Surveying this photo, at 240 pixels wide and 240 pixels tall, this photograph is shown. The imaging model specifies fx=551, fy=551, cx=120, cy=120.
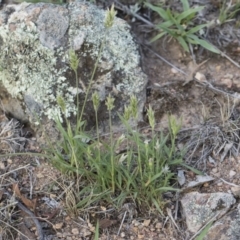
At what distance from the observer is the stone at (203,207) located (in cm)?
221

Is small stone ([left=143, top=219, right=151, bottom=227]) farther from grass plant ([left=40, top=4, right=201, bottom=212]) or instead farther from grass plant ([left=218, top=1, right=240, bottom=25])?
grass plant ([left=218, top=1, right=240, bottom=25])

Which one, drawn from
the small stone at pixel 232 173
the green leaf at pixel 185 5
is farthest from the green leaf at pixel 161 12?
the small stone at pixel 232 173

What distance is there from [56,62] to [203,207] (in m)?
0.94

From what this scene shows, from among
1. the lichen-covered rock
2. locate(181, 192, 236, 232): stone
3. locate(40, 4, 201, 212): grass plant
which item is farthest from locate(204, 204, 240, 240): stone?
the lichen-covered rock

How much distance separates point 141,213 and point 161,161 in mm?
230

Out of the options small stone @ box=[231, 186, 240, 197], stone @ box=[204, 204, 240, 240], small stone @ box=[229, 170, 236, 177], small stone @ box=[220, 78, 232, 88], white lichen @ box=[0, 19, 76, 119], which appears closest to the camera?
stone @ box=[204, 204, 240, 240]

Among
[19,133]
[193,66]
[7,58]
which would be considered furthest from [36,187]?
[193,66]

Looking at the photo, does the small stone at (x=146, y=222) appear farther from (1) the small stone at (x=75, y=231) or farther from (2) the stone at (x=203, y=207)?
(1) the small stone at (x=75, y=231)

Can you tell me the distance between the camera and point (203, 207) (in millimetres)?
2242

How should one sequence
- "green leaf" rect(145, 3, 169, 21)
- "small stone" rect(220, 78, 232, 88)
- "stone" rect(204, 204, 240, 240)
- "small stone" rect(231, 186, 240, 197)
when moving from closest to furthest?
1. "stone" rect(204, 204, 240, 240)
2. "small stone" rect(231, 186, 240, 197)
3. "small stone" rect(220, 78, 232, 88)
4. "green leaf" rect(145, 3, 169, 21)

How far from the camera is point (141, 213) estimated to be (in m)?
2.28

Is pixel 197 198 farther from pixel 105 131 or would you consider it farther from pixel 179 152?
pixel 105 131

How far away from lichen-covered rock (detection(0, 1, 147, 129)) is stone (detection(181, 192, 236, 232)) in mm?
549

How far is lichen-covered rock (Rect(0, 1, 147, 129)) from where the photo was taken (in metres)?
2.54
